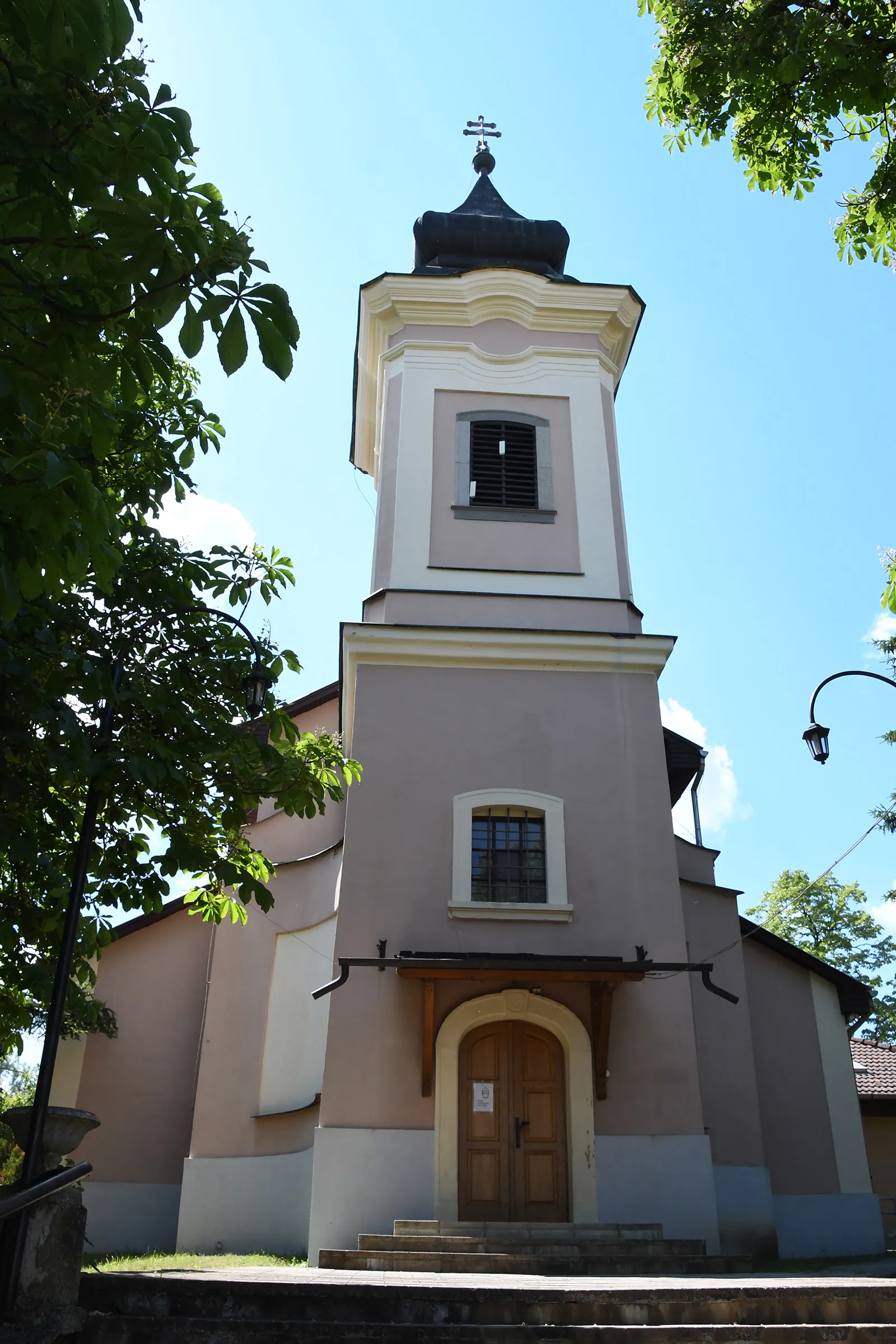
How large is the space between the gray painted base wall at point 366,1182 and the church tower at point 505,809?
2 centimetres

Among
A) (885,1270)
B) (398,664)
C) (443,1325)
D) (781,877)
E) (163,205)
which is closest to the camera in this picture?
(163,205)

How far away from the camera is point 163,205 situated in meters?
3.86

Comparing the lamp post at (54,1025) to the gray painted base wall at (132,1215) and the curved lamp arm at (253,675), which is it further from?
the gray painted base wall at (132,1215)

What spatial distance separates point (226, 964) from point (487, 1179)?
204 inches

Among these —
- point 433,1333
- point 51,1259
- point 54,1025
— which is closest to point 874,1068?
point 433,1333

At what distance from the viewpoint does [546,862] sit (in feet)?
42.1

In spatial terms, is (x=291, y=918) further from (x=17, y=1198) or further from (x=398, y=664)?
(x=17, y=1198)

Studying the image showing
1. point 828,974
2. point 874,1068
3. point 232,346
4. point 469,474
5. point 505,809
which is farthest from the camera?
point 874,1068

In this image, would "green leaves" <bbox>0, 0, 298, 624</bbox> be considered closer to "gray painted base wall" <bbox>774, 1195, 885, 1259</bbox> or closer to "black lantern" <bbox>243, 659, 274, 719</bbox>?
"black lantern" <bbox>243, 659, 274, 719</bbox>

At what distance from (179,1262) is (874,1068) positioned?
1672 centimetres

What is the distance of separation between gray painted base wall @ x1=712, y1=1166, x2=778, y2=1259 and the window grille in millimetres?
3362

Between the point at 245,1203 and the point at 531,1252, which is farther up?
the point at 245,1203

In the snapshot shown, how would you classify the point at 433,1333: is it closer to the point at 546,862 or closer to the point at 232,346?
the point at 232,346

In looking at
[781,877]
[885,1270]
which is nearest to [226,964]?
[885,1270]
